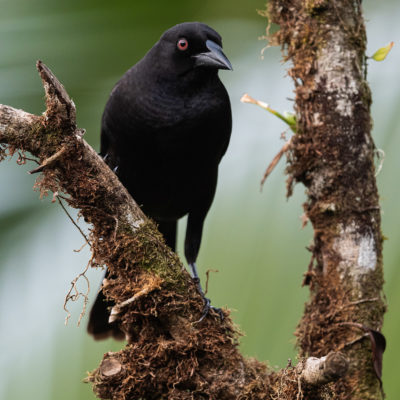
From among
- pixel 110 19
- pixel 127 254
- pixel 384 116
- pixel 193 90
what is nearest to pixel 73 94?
pixel 110 19

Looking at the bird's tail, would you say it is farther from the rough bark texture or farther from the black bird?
the rough bark texture

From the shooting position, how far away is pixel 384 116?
2.57 metres

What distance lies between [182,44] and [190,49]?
0.14 ft

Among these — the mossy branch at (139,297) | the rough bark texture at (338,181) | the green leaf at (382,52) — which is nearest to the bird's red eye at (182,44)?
the rough bark texture at (338,181)

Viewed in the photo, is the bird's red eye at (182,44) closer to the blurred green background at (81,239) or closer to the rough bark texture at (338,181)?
the blurred green background at (81,239)

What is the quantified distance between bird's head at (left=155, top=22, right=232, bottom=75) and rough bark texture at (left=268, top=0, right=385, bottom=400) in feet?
1.26

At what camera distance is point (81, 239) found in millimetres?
2623

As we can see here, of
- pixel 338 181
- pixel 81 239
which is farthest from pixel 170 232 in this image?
pixel 338 181

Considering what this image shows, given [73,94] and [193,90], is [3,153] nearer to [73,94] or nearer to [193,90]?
[73,94]

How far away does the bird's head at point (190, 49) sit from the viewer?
286 cm

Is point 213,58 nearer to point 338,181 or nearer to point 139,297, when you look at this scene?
point 338,181

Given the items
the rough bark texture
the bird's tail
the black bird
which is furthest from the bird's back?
the bird's tail

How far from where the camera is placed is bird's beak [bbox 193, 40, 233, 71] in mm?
2773

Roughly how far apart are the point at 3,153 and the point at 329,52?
1322 millimetres
